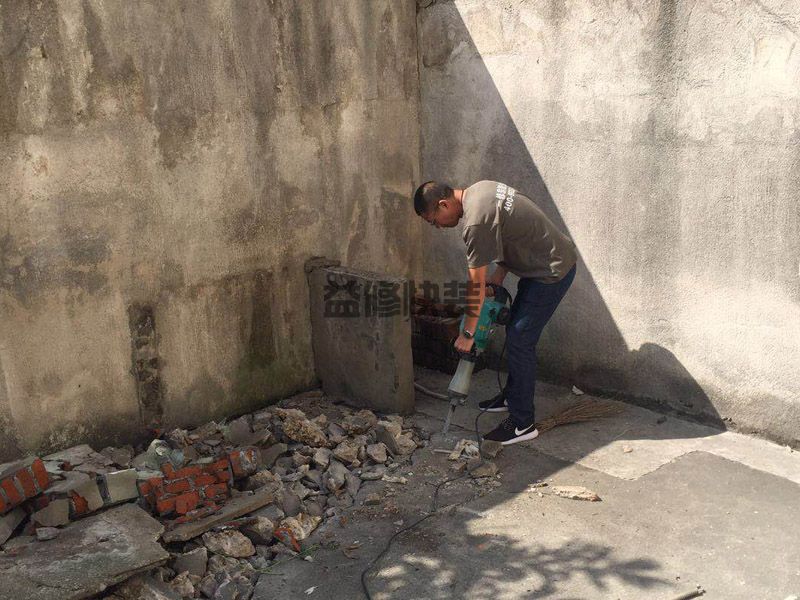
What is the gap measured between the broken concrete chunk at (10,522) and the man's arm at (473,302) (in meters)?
2.86

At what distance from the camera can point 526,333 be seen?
19.1ft

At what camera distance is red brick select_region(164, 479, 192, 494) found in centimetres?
489

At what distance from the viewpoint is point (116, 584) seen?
13.5ft

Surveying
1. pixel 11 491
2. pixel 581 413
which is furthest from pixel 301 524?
pixel 581 413

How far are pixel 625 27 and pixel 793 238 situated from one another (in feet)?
6.22

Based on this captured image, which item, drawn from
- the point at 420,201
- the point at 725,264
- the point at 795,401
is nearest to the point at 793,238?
the point at 725,264

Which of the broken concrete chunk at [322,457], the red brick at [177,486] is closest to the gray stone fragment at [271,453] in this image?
the broken concrete chunk at [322,457]

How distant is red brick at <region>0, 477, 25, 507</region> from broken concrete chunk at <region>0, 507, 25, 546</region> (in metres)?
0.05

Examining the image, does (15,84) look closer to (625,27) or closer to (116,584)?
(116,584)

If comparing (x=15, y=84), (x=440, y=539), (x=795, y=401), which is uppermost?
(x=15, y=84)

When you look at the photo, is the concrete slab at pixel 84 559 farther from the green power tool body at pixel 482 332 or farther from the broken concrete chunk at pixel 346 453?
the green power tool body at pixel 482 332

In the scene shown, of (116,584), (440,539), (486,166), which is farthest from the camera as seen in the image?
(486,166)

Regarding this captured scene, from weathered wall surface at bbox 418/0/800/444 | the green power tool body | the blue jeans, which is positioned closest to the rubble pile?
the green power tool body

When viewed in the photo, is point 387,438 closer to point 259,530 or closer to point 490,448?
point 490,448
